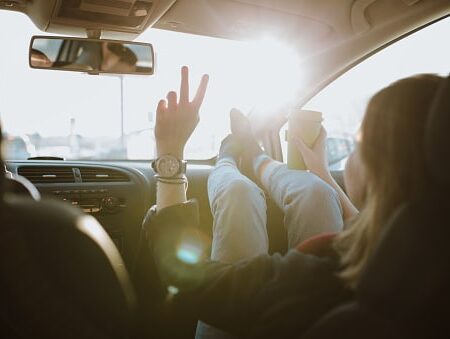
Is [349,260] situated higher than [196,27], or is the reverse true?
[196,27]

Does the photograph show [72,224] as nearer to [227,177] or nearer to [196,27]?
[227,177]

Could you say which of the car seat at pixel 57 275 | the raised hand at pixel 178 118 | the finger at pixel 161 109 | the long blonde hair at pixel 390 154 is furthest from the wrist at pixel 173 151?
the car seat at pixel 57 275

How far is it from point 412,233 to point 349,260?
0.25 m

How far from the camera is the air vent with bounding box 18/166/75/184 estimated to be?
9.59 feet

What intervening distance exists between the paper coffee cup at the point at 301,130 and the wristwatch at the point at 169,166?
1168mm

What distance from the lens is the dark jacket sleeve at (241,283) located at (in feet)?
4.15

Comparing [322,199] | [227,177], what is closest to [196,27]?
[227,177]

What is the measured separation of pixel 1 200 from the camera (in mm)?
838

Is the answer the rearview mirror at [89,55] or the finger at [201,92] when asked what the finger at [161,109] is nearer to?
the finger at [201,92]

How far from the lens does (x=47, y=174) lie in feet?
9.70

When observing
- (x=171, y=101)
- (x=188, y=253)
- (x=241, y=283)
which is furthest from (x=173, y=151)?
(x=241, y=283)

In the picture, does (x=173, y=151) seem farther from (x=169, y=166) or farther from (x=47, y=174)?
(x=47, y=174)

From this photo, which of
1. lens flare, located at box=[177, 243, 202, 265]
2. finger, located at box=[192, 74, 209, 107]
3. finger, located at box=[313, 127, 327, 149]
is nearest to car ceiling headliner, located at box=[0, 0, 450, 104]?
finger, located at box=[313, 127, 327, 149]

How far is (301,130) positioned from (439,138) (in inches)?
77.8
